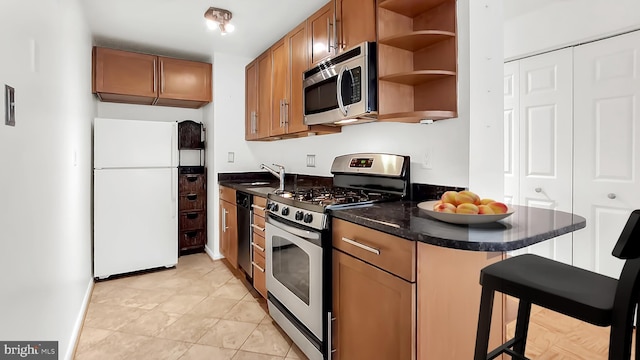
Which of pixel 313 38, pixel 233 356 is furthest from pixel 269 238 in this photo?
pixel 313 38

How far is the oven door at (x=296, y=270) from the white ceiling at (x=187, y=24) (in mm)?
1636

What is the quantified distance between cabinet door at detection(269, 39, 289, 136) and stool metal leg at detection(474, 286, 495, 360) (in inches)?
82.7

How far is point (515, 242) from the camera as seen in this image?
0.99 meters

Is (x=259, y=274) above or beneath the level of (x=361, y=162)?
beneath

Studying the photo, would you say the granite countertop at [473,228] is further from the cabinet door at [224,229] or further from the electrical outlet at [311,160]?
the cabinet door at [224,229]

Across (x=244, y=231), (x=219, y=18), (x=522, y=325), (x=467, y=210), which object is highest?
(x=219, y=18)

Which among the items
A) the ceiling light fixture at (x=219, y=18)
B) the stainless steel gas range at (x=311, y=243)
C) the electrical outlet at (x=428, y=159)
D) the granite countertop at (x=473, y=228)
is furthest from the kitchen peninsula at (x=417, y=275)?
the ceiling light fixture at (x=219, y=18)

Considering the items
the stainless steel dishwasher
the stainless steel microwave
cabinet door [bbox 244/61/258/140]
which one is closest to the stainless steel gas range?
the stainless steel microwave

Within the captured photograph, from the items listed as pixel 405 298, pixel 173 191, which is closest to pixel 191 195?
pixel 173 191

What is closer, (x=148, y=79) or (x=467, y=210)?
(x=467, y=210)

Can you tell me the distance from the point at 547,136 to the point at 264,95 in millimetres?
2513

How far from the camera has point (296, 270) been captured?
6.34 ft

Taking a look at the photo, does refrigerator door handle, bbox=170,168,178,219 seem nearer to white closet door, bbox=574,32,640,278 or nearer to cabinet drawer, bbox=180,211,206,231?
cabinet drawer, bbox=180,211,206,231

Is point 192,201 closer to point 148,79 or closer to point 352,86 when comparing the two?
point 148,79
